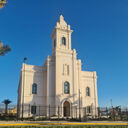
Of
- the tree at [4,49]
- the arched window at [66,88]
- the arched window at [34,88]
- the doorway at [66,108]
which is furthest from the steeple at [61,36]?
the tree at [4,49]

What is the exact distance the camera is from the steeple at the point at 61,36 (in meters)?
37.6

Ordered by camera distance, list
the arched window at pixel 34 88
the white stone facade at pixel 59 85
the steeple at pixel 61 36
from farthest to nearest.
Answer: the steeple at pixel 61 36 < the arched window at pixel 34 88 < the white stone facade at pixel 59 85

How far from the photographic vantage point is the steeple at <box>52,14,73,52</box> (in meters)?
37.6

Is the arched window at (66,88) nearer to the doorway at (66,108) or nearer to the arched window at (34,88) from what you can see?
the doorway at (66,108)

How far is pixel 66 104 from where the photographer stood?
34438 millimetres

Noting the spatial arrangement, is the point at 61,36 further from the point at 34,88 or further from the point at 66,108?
the point at 66,108

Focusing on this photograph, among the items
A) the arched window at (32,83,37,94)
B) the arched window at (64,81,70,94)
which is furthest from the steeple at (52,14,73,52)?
the arched window at (32,83,37,94)

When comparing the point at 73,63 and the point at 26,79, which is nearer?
the point at 26,79

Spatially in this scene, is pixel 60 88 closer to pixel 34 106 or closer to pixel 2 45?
pixel 34 106

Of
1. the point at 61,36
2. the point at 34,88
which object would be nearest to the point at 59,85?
the point at 34,88

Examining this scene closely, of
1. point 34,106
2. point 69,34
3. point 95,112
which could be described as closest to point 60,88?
point 34,106

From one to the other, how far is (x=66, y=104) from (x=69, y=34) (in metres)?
15.7

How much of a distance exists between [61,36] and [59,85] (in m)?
11.6

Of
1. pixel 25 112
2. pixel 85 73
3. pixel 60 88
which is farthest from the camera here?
pixel 85 73
